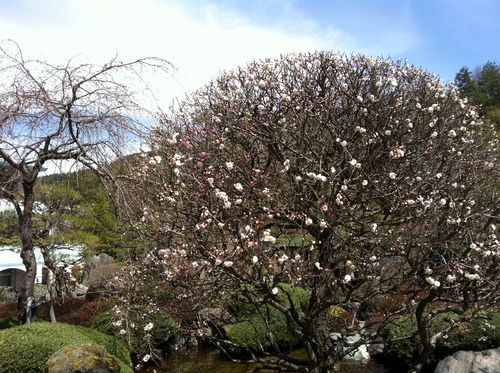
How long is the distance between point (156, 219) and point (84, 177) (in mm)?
2098

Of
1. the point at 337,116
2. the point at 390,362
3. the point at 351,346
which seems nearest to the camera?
the point at 351,346

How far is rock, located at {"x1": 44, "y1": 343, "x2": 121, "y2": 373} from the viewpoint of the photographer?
4414 mm

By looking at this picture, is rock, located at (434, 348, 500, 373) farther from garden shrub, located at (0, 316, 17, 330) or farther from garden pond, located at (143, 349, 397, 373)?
garden shrub, located at (0, 316, 17, 330)

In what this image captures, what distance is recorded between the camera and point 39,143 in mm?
6137

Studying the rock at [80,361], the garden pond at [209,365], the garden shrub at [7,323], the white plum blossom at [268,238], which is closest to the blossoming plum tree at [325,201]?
the white plum blossom at [268,238]

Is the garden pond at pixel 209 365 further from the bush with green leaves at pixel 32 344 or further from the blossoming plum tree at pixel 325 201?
the blossoming plum tree at pixel 325 201

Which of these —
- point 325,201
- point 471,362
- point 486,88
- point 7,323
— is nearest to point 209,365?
point 7,323

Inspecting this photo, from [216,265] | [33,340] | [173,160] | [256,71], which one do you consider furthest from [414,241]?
[33,340]

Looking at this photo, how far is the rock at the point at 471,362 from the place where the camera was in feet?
21.9

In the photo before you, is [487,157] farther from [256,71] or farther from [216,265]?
[216,265]

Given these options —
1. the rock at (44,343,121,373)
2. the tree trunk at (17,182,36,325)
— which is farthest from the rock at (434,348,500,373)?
the tree trunk at (17,182,36,325)

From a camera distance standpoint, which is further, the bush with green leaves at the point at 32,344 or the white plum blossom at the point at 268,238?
the bush with green leaves at the point at 32,344

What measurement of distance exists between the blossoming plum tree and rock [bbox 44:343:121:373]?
1.18 meters

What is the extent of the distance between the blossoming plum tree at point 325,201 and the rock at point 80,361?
3.88 ft
